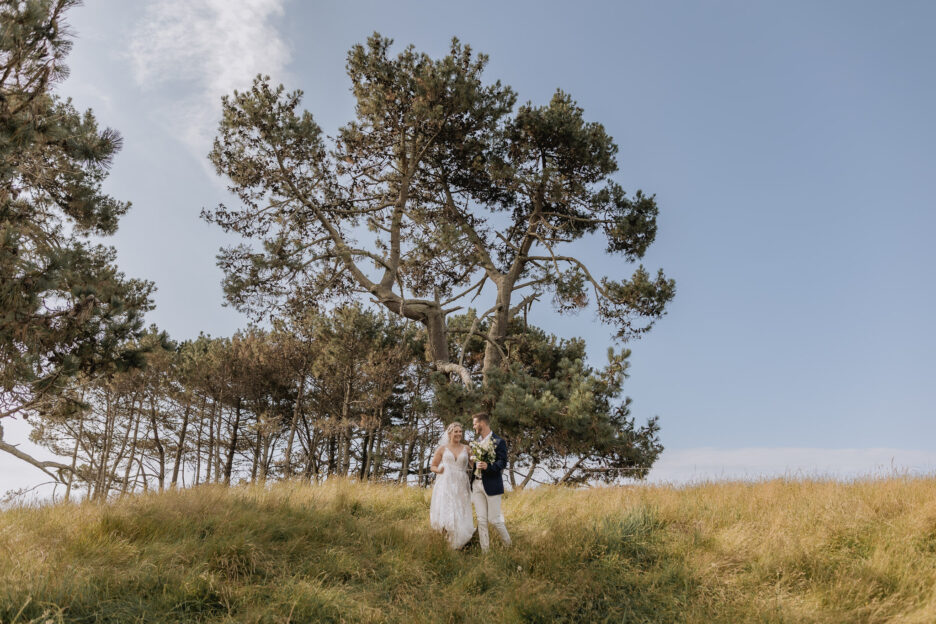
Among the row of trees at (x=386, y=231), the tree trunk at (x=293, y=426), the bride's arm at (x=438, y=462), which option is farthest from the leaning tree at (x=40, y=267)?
the tree trunk at (x=293, y=426)

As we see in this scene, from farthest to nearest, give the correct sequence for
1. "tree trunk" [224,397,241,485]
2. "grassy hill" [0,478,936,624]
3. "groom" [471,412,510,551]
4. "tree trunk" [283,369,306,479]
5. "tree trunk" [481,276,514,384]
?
1. "tree trunk" [224,397,241,485]
2. "tree trunk" [283,369,306,479]
3. "tree trunk" [481,276,514,384]
4. "groom" [471,412,510,551]
5. "grassy hill" [0,478,936,624]

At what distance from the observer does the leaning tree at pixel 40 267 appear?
8.95 metres

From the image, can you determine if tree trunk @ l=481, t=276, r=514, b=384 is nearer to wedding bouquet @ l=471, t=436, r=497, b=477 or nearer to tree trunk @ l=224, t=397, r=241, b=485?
wedding bouquet @ l=471, t=436, r=497, b=477

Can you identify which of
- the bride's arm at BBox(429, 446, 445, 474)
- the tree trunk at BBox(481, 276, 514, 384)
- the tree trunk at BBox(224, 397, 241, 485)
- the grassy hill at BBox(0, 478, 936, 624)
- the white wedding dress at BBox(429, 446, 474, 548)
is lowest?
the grassy hill at BBox(0, 478, 936, 624)

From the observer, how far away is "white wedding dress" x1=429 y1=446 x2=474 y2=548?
313 inches

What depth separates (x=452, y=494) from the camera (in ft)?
26.7

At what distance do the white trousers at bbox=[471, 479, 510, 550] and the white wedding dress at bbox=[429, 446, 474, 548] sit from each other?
0.59ft

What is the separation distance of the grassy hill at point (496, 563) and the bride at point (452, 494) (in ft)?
0.99

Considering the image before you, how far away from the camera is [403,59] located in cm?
1467

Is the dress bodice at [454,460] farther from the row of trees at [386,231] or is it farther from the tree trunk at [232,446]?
the tree trunk at [232,446]

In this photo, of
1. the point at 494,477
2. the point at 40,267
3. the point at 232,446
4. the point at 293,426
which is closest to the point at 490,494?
the point at 494,477

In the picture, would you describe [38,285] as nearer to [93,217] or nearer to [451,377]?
[93,217]

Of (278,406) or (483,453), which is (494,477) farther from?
(278,406)

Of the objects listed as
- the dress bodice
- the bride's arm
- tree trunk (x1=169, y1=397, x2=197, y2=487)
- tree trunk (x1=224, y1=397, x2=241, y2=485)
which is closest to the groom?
the dress bodice
